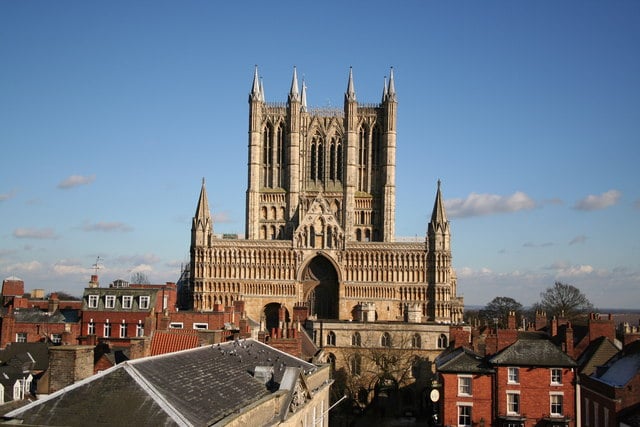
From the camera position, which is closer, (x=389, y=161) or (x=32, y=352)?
(x=32, y=352)

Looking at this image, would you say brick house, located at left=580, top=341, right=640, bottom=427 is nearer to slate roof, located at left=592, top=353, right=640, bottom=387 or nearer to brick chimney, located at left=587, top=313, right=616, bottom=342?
slate roof, located at left=592, top=353, right=640, bottom=387

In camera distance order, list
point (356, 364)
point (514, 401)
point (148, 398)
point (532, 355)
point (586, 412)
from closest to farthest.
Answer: point (148, 398), point (586, 412), point (514, 401), point (532, 355), point (356, 364)

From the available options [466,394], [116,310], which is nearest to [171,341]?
[466,394]

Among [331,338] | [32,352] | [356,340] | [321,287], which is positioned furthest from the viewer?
[321,287]

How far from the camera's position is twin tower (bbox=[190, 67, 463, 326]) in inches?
4294

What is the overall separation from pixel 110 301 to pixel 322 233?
4926cm

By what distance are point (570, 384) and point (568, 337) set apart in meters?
4.91

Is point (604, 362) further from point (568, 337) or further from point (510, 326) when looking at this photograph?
point (510, 326)

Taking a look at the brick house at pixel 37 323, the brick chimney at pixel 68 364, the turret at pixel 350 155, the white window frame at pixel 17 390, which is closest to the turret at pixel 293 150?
the turret at pixel 350 155

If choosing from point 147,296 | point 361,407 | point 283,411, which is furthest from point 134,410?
point 361,407

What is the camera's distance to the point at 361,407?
249 feet

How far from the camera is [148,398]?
2362 cm

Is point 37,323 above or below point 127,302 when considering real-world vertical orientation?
below

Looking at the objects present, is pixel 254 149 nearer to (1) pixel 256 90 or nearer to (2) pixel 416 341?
(1) pixel 256 90
